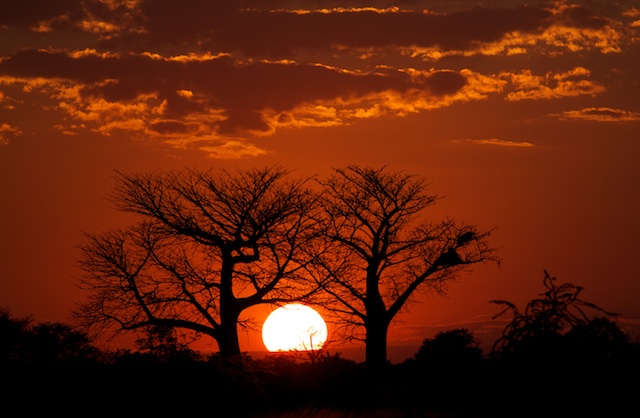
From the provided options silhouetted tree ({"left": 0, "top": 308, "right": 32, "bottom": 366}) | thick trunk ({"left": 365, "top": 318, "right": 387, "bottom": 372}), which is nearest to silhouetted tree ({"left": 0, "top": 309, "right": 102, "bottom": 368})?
silhouetted tree ({"left": 0, "top": 308, "right": 32, "bottom": 366})

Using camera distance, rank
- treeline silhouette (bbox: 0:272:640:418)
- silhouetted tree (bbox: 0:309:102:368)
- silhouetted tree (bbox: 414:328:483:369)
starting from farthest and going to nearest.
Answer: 1. silhouetted tree (bbox: 414:328:483:369)
2. silhouetted tree (bbox: 0:309:102:368)
3. treeline silhouette (bbox: 0:272:640:418)

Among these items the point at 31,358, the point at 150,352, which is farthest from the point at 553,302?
the point at 31,358

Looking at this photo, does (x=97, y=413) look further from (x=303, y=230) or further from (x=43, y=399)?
(x=303, y=230)

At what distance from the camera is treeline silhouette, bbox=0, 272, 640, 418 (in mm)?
10492

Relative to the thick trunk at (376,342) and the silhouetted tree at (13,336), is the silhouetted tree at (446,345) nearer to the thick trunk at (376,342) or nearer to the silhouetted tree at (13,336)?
the thick trunk at (376,342)

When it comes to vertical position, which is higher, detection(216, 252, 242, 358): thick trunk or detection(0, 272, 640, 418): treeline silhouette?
detection(216, 252, 242, 358): thick trunk

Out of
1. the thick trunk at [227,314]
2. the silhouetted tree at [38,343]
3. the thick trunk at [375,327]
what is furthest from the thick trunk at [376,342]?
the silhouetted tree at [38,343]

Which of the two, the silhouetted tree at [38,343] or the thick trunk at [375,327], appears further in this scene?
the thick trunk at [375,327]

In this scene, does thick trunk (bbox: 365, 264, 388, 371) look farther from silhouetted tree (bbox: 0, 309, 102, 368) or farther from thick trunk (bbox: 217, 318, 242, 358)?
silhouetted tree (bbox: 0, 309, 102, 368)

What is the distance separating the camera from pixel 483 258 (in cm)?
3500

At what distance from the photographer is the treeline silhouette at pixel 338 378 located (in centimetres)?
1049

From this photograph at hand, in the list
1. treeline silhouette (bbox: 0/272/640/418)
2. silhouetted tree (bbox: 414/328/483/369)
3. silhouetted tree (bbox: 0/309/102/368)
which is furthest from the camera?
silhouetted tree (bbox: 414/328/483/369)

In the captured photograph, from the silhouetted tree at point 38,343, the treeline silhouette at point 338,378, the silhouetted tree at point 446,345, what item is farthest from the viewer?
the silhouetted tree at point 446,345

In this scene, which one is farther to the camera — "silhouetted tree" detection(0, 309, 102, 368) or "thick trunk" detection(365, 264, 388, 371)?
"thick trunk" detection(365, 264, 388, 371)
